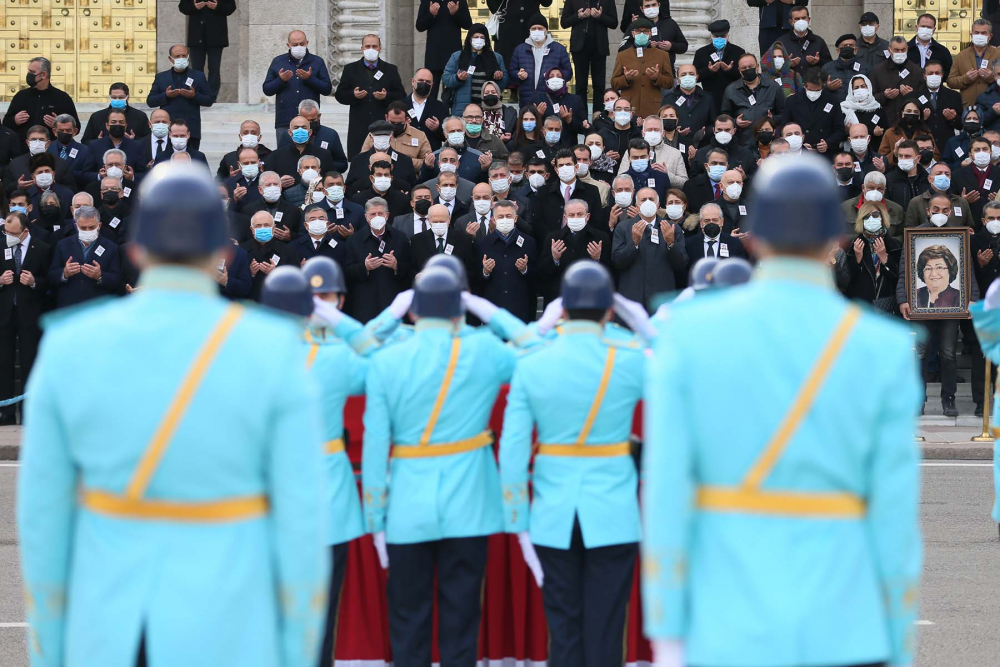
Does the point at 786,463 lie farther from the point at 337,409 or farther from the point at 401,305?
the point at 401,305

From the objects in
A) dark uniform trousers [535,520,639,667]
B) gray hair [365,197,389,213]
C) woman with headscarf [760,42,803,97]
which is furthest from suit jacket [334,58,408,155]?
dark uniform trousers [535,520,639,667]

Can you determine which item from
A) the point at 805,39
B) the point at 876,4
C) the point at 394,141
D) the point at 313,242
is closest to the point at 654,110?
the point at 805,39

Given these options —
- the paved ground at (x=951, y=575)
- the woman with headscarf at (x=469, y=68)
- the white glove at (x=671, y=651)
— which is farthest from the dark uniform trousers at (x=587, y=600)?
the woman with headscarf at (x=469, y=68)

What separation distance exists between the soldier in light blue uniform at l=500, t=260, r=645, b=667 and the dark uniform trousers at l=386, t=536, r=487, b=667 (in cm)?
31

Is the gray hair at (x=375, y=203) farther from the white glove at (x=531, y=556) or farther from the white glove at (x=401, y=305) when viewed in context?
the white glove at (x=531, y=556)

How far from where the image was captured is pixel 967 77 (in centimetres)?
1856

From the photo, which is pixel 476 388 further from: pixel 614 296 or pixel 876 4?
pixel 876 4

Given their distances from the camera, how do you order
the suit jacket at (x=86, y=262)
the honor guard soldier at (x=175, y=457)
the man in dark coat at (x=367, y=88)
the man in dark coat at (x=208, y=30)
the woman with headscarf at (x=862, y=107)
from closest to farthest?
the honor guard soldier at (x=175, y=457) → the suit jacket at (x=86, y=262) → the woman with headscarf at (x=862, y=107) → the man in dark coat at (x=367, y=88) → the man in dark coat at (x=208, y=30)

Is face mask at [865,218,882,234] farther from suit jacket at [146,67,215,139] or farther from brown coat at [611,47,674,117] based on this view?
suit jacket at [146,67,215,139]

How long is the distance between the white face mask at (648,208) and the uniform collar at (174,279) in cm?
1121

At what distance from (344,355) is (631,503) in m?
1.41

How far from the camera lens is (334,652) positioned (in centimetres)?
738

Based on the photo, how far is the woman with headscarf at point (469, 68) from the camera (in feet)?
60.4

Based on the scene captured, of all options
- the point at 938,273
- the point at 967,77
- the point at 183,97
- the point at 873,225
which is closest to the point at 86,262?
the point at 183,97
